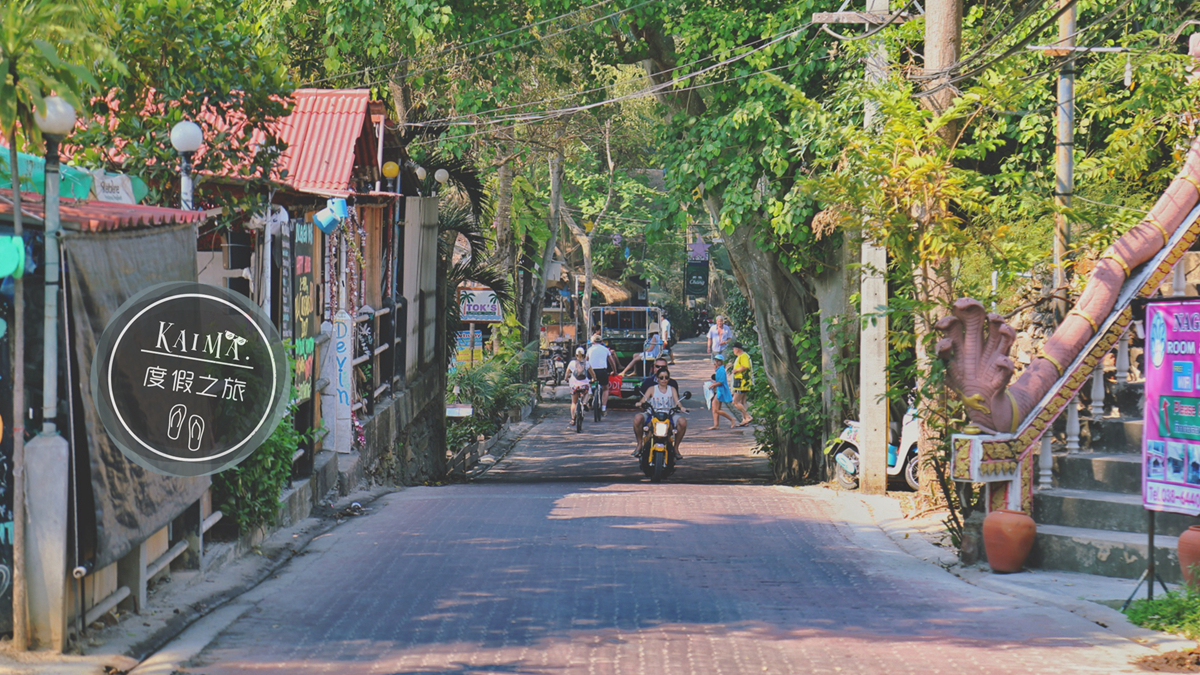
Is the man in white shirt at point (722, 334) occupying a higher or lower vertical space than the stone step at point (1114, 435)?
higher

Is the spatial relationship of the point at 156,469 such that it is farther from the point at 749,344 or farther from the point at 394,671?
the point at 749,344

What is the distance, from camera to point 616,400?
29.8 m

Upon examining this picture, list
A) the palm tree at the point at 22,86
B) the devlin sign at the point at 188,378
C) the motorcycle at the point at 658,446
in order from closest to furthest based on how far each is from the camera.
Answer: the palm tree at the point at 22,86
the devlin sign at the point at 188,378
the motorcycle at the point at 658,446

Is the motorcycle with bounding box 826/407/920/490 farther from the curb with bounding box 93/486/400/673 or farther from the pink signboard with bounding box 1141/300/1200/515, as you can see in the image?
the pink signboard with bounding box 1141/300/1200/515

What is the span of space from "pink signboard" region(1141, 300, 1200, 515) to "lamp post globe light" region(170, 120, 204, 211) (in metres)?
5.93

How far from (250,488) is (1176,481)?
6.11 metres

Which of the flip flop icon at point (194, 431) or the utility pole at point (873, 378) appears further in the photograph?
the utility pole at point (873, 378)

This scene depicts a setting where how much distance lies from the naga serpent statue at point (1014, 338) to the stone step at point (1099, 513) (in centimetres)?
65

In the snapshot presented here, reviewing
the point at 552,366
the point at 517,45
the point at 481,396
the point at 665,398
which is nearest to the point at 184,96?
the point at 665,398

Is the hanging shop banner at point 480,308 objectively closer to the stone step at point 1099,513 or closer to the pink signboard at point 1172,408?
the stone step at point 1099,513

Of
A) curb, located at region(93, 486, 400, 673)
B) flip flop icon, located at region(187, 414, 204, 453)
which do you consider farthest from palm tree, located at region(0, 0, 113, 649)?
flip flop icon, located at region(187, 414, 204, 453)

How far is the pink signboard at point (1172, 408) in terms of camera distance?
6539mm

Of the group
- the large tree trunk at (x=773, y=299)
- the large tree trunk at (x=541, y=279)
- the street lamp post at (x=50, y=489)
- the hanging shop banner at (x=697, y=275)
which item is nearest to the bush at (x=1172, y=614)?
A: the street lamp post at (x=50, y=489)

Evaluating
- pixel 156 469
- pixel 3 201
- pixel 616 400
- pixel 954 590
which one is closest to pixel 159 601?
pixel 156 469
